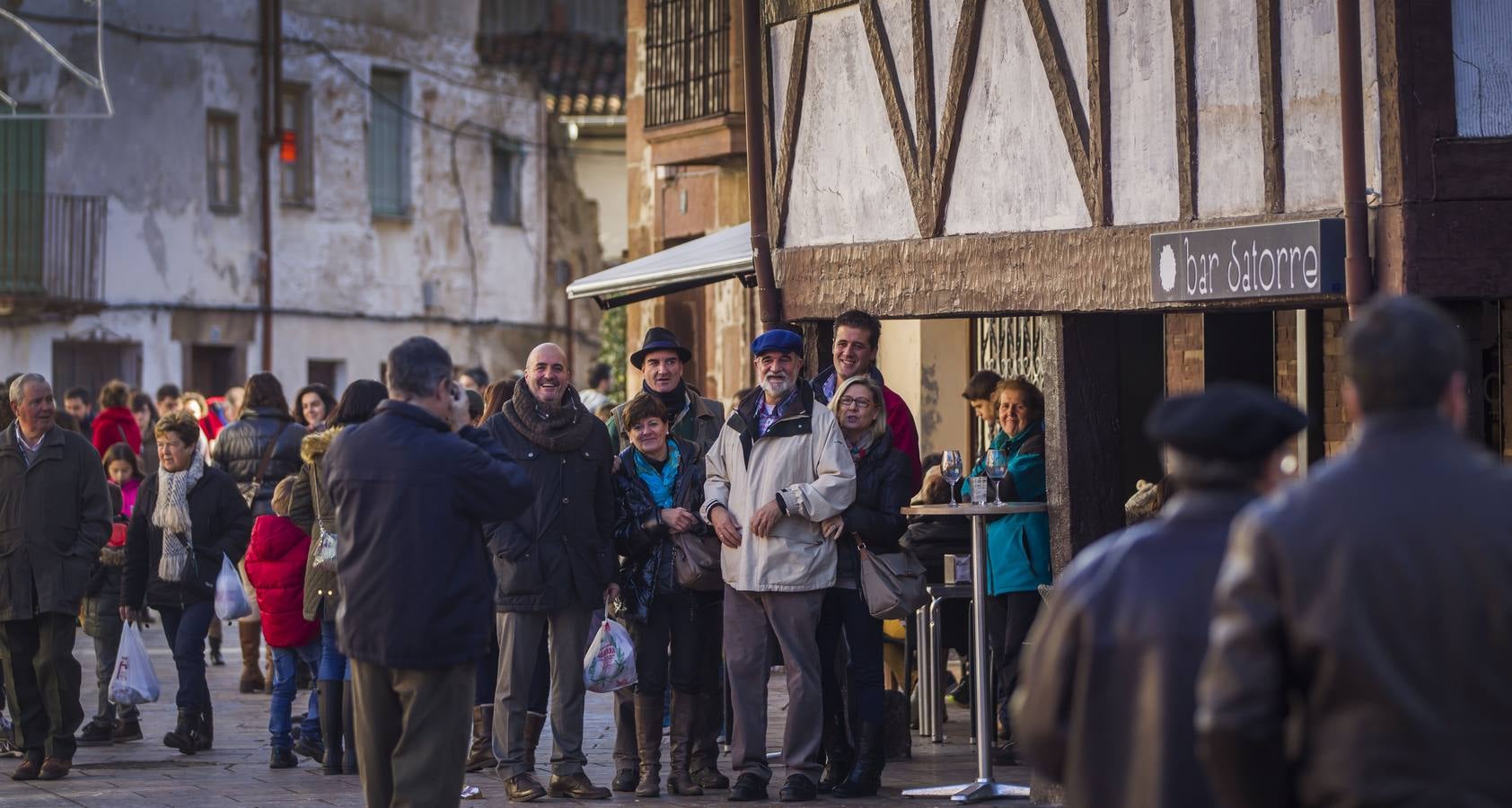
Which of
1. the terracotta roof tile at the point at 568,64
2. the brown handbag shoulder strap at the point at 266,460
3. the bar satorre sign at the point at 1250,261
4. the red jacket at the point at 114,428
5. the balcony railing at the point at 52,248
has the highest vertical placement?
the terracotta roof tile at the point at 568,64

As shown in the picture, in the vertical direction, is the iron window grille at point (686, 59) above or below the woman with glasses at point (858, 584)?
above

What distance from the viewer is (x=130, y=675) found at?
11.5 meters

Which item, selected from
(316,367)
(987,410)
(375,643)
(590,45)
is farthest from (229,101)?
(375,643)

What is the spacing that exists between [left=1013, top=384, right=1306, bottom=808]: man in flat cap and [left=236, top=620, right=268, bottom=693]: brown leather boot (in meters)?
10.3

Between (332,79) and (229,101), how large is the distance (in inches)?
70.3

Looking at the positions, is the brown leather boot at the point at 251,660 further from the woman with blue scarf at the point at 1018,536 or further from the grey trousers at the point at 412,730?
the grey trousers at the point at 412,730

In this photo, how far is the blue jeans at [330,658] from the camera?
33.9 feet

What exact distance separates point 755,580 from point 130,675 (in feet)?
12.5

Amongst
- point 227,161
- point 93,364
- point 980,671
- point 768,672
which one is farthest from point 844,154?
point 227,161

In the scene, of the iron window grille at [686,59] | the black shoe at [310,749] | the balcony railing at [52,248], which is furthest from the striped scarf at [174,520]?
the balcony railing at [52,248]

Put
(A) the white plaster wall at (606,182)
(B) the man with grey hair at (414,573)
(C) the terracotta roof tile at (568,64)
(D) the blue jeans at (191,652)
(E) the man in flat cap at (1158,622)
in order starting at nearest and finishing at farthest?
(E) the man in flat cap at (1158,622), (B) the man with grey hair at (414,573), (D) the blue jeans at (191,652), (C) the terracotta roof tile at (568,64), (A) the white plaster wall at (606,182)

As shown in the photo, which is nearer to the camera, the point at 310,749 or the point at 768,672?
the point at 768,672

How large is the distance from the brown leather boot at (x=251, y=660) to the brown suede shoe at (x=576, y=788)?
4911mm

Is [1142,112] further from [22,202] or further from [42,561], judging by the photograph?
[22,202]
